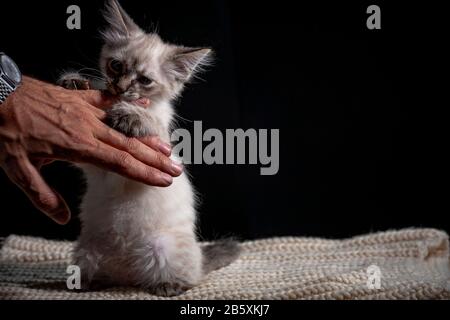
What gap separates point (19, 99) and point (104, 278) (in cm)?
53

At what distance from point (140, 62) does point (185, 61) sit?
0.46 ft

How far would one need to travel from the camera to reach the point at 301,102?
227 centimetres

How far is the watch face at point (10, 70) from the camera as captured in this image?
4.76 feet

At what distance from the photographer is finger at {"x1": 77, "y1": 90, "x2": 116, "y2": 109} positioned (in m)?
1.58

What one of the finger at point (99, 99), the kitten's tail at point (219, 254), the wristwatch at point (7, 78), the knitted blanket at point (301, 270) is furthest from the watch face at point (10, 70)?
the kitten's tail at point (219, 254)

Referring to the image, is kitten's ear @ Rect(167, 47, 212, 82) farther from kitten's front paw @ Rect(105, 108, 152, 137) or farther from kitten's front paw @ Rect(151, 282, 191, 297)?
kitten's front paw @ Rect(151, 282, 191, 297)

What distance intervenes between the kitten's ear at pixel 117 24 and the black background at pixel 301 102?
0.32 m

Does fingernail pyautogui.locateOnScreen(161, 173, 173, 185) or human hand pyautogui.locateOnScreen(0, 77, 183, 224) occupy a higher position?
human hand pyautogui.locateOnScreen(0, 77, 183, 224)

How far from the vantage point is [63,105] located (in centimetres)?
148

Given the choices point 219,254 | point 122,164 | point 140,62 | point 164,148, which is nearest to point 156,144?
point 164,148

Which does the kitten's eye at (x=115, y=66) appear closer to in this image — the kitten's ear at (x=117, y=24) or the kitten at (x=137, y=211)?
the kitten at (x=137, y=211)

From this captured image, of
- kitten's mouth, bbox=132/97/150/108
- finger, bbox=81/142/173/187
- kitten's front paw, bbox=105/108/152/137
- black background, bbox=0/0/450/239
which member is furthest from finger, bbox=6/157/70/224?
black background, bbox=0/0/450/239

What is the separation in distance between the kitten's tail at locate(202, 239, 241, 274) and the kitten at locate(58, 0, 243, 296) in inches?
4.2
